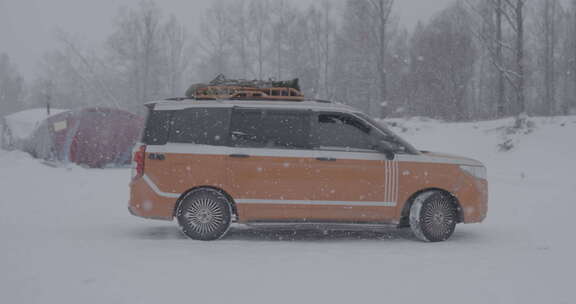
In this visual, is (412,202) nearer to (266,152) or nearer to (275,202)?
(275,202)

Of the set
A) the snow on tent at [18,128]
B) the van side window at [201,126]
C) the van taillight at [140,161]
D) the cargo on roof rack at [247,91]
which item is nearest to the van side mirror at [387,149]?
the cargo on roof rack at [247,91]

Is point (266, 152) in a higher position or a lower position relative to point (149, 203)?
higher

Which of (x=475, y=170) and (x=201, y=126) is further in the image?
(x=475, y=170)

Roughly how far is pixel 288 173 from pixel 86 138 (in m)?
14.5

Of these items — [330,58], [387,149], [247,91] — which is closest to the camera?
[387,149]

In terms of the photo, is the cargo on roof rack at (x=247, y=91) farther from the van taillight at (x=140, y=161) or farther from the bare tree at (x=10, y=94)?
the bare tree at (x=10, y=94)

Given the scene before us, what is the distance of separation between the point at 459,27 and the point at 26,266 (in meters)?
39.9

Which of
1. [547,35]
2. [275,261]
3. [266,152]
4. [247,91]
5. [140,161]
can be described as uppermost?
[547,35]

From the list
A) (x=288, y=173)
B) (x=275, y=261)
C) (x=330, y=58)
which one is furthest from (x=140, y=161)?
(x=330, y=58)

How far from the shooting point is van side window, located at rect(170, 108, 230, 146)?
271 inches

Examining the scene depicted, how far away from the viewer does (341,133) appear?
22.8ft

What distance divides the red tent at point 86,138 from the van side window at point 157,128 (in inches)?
519

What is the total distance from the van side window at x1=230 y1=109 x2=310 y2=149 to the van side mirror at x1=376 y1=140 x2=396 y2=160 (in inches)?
40.8

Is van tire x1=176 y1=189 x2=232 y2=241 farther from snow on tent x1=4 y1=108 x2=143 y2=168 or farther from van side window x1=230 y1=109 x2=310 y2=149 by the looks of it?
snow on tent x1=4 y1=108 x2=143 y2=168
